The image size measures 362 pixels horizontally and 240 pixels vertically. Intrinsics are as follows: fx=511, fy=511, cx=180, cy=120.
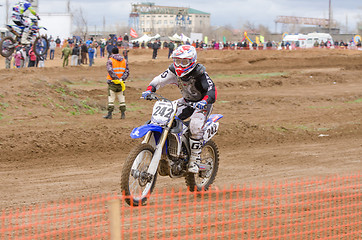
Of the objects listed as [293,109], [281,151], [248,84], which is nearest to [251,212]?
[281,151]

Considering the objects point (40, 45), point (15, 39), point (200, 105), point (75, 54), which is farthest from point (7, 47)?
point (75, 54)

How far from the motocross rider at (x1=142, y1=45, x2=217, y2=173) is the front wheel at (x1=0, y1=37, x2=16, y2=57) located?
40.3ft

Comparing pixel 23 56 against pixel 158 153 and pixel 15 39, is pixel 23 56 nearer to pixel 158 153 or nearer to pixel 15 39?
pixel 15 39

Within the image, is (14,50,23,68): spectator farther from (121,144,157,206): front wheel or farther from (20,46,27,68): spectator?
(121,144,157,206): front wheel

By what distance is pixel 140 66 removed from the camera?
3184 centimetres

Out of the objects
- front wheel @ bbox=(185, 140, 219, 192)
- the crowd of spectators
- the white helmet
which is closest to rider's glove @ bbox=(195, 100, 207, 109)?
the white helmet

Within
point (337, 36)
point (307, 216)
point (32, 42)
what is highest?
point (337, 36)

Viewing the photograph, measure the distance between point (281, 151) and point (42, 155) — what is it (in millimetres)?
5213

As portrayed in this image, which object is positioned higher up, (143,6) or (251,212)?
(143,6)

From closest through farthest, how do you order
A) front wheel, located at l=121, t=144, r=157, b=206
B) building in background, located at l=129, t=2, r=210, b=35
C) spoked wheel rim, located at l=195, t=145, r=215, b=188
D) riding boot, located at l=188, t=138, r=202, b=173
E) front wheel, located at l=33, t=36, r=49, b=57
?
front wheel, located at l=121, t=144, r=157, b=206 < riding boot, located at l=188, t=138, r=202, b=173 < spoked wheel rim, located at l=195, t=145, r=215, b=188 < front wheel, located at l=33, t=36, r=49, b=57 < building in background, located at l=129, t=2, r=210, b=35

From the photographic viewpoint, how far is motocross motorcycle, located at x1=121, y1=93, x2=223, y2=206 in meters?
6.51

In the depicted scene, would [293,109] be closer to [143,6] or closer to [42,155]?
[42,155]

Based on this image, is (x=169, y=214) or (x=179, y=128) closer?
(x=169, y=214)

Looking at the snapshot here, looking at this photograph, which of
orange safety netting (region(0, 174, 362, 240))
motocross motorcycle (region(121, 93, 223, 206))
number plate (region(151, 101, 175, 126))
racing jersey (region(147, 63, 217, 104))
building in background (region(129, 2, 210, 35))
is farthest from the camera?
building in background (region(129, 2, 210, 35))
